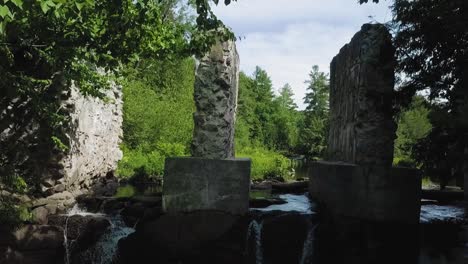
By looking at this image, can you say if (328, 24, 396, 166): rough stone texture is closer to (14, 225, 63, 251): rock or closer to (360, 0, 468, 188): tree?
(360, 0, 468, 188): tree

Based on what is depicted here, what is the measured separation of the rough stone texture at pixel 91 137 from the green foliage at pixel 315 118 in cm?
3465

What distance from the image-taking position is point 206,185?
8266 mm

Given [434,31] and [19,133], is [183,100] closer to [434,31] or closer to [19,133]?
[19,133]

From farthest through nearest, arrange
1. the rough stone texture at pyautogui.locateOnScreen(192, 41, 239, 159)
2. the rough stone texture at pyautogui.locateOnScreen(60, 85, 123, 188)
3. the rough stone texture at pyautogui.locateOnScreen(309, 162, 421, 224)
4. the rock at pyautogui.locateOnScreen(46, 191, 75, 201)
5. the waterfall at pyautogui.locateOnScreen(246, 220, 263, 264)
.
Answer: the rough stone texture at pyautogui.locateOnScreen(60, 85, 123, 188), the rock at pyautogui.locateOnScreen(46, 191, 75, 201), the rough stone texture at pyautogui.locateOnScreen(192, 41, 239, 159), the rough stone texture at pyautogui.locateOnScreen(309, 162, 421, 224), the waterfall at pyautogui.locateOnScreen(246, 220, 263, 264)

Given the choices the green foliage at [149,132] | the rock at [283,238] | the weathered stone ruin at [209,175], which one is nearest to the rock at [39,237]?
the weathered stone ruin at [209,175]

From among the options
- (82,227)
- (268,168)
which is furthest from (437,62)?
(268,168)

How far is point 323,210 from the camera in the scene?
9.24 m

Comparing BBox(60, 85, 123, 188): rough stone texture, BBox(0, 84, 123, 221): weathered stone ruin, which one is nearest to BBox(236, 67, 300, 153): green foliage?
BBox(60, 85, 123, 188): rough stone texture

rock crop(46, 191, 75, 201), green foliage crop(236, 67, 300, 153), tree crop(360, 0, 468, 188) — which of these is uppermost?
green foliage crop(236, 67, 300, 153)

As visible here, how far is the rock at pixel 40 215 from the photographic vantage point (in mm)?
8158

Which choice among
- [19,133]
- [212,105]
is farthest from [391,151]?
[19,133]

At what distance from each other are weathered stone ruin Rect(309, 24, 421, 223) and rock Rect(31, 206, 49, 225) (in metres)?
5.65

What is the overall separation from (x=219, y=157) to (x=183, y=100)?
725 inches

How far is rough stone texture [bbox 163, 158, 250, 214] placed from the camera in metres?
8.27
